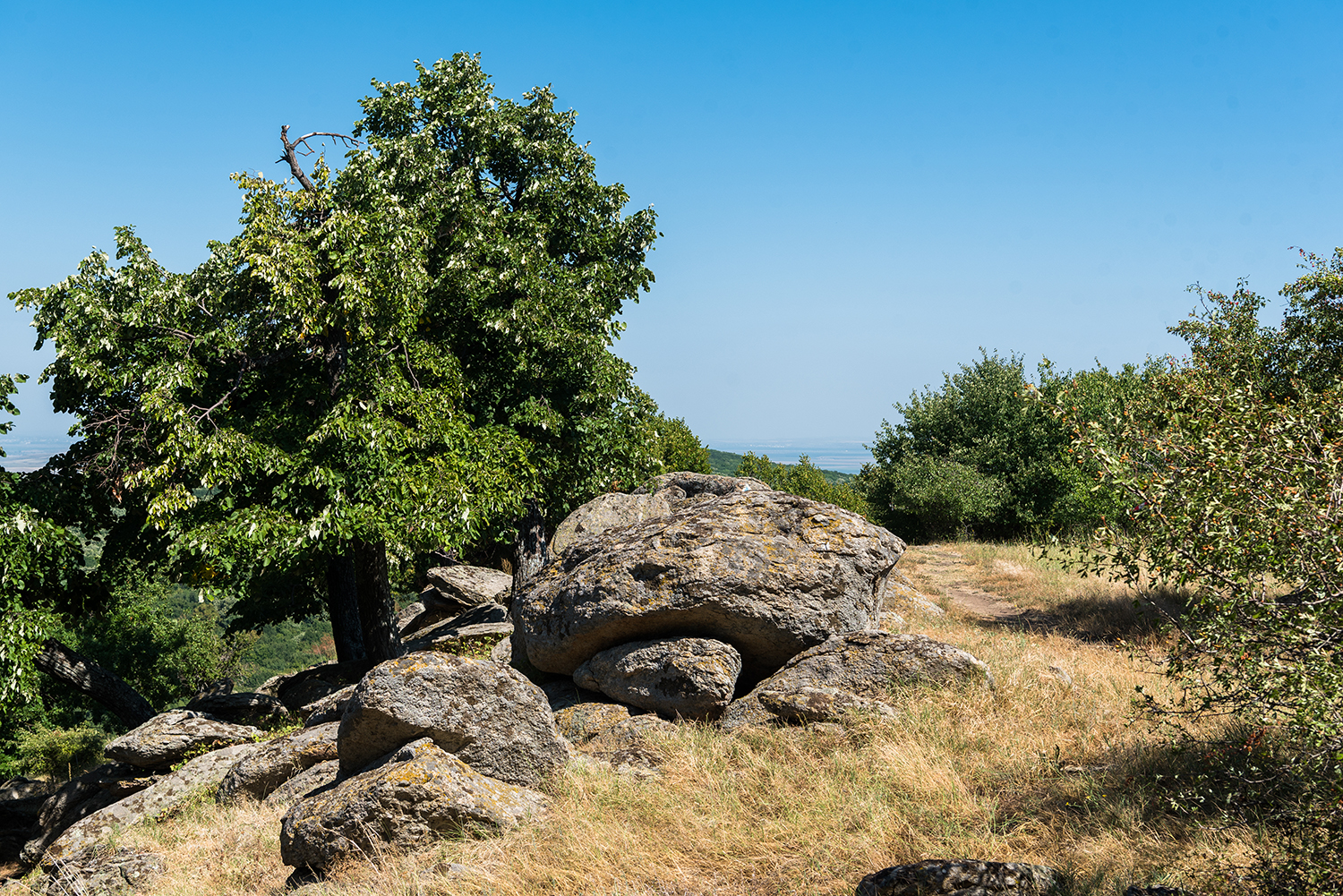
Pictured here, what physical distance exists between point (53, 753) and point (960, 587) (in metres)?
36.1

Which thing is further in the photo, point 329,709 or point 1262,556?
point 329,709

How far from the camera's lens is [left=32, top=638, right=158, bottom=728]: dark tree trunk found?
16.2 metres

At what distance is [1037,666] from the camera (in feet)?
33.6

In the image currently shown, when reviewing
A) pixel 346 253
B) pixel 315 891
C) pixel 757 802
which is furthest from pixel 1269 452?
pixel 346 253

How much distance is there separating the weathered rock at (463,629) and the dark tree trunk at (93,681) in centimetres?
574

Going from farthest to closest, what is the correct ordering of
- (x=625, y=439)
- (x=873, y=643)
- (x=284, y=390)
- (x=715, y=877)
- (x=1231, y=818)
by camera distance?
(x=625, y=439) → (x=284, y=390) → (x=873, y=643) → (x=715, y=877) → (x=1231, y=818)

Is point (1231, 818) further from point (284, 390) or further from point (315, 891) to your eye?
point (284, 390)

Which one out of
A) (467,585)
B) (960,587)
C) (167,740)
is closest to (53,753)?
(467,585)

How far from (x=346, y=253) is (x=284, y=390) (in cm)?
353

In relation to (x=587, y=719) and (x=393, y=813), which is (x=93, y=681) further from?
(x=393, y=813)

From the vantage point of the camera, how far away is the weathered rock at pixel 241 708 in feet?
51.8

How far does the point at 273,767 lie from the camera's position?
35.8ft

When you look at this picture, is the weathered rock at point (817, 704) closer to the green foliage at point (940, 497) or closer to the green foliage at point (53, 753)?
the green foliage at point (940, 497)

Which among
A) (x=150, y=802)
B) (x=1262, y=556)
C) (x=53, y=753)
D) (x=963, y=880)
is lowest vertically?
(x=53, y=753)
